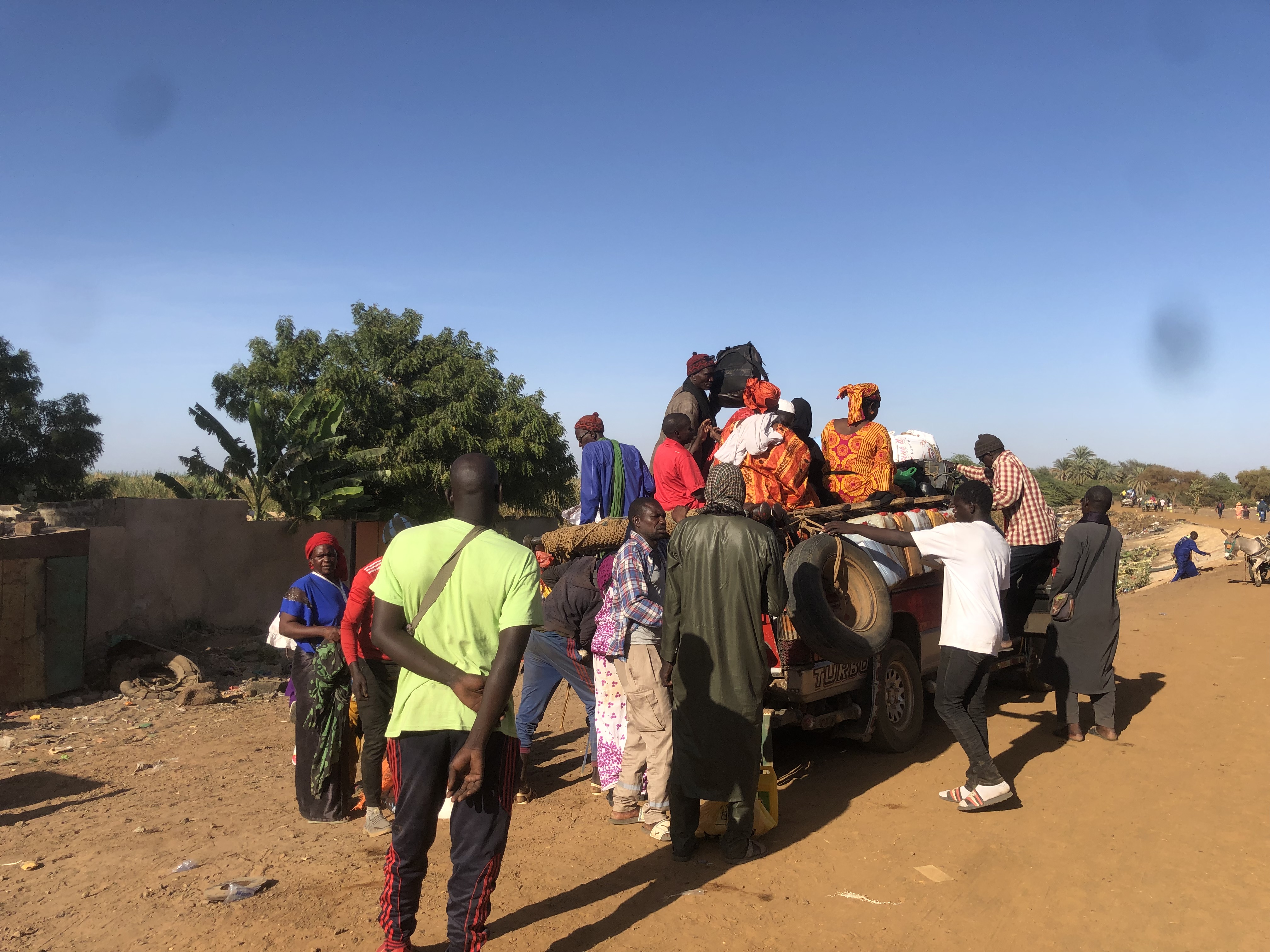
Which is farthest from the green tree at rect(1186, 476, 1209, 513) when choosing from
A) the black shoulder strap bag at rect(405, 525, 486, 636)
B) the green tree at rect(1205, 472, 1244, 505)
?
the black shoulder strap bag at rect(405, 525, 486, 636)

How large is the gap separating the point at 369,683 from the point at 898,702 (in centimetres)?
395

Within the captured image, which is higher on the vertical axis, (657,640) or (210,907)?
(657,640)

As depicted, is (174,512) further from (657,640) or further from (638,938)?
(638,938)

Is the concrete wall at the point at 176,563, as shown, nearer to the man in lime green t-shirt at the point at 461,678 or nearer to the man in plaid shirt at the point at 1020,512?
the man in plaid shirt at the point at 1020,512

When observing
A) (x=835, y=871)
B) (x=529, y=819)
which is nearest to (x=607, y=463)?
(x=529, y=819)

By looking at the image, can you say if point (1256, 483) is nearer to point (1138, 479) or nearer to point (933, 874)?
point (1138, 479)

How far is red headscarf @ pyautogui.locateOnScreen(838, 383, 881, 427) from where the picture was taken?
681 cm

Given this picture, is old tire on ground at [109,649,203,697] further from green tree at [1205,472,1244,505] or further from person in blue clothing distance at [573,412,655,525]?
green tree at [1205,472,1244,505]

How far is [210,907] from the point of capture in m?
4.19

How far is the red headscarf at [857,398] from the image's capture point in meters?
6.81

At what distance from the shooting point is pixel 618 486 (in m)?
7.01

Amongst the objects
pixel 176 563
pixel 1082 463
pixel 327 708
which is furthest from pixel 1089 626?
pixel 1082 463

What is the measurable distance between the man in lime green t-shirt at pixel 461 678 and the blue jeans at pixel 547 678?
276cm

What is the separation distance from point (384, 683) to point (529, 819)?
1294 mm
